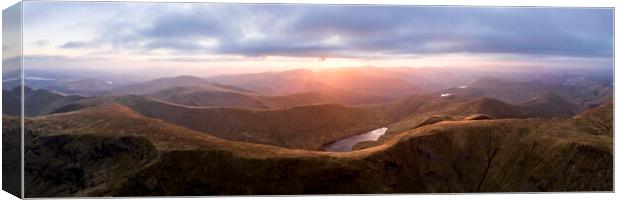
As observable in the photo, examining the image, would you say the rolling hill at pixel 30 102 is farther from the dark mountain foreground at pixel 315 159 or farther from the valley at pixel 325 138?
the dark mountain foreground at pixel 315 159

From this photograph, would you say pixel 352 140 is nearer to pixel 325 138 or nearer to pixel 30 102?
pixel 325 138

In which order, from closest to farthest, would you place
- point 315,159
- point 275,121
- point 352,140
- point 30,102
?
point 30,102 → point 315,159 → point 352,140 → point 275,121

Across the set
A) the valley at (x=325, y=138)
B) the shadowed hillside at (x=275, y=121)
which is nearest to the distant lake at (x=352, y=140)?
the valley at (x=325, y=138)

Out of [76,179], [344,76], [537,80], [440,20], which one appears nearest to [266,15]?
[344,76]

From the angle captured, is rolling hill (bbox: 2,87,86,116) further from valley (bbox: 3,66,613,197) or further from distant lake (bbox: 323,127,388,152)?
distant lake (bbox: 323,127,388,152)

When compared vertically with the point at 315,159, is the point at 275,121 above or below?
above

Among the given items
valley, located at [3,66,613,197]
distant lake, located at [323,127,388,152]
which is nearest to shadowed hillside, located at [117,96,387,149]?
valley, located at [3,66,613,197]

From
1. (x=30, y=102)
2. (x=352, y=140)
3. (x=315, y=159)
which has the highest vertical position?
(x=30, y=102)

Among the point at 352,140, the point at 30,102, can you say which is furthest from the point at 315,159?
the point at 30,102
